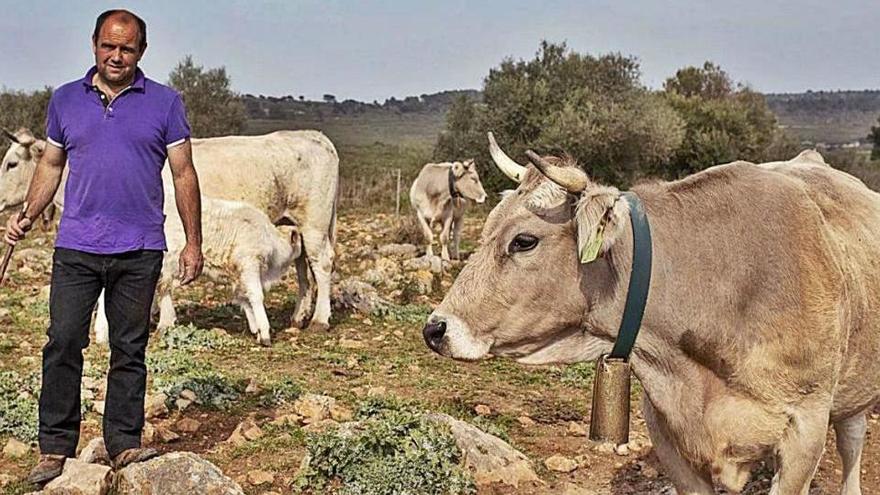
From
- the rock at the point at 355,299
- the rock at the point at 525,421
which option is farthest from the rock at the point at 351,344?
the rock at the point at 525,421

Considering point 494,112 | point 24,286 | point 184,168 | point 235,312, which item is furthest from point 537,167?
point 494,112

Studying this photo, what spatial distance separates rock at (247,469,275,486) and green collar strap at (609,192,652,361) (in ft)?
8.85

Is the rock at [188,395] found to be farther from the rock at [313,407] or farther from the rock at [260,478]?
the rock at [260,478]

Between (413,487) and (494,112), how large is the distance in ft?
92.4

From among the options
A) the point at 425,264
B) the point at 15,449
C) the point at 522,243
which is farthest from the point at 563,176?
the point at 425,264

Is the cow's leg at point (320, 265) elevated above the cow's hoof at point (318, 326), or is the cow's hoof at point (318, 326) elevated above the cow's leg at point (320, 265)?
the cow's leg at point (320, 265)

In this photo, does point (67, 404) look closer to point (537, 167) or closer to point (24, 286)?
point (537, 167)

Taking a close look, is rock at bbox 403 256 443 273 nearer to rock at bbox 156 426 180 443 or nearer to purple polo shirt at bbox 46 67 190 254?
rock at bbox 156 426 180 443

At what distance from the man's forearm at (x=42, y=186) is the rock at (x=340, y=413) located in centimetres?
264

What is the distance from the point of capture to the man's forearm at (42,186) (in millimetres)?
5352

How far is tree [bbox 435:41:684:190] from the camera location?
31359 mm

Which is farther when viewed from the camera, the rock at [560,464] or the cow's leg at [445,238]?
the cow's leg at [445,238]

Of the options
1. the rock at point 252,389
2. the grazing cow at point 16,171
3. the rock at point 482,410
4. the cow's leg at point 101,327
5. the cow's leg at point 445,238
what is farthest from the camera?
the cow's leg at point 445,238

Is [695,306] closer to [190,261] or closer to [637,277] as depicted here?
[637,277]
